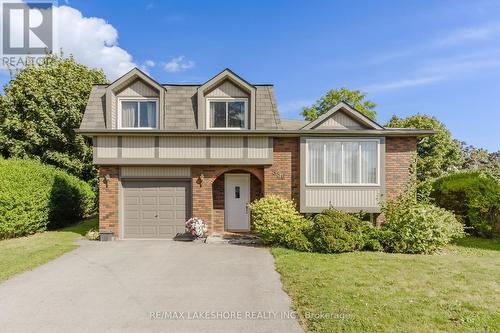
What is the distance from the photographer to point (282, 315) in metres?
5.81

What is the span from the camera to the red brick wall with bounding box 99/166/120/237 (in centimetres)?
1334

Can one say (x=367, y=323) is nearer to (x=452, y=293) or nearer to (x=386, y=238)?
(x=452, y=293)

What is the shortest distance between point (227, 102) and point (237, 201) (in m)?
4.71

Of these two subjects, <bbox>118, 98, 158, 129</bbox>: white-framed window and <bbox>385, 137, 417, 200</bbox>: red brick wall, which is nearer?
<bbox>385, 137, 417, 200</bbox>: red brick wall

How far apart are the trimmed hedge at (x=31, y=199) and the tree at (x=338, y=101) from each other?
83.2 ft

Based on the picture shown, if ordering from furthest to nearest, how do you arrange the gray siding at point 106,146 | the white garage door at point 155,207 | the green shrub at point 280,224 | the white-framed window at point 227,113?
the white-framed window at point 227,113
the white garage door at point 155,207
the gray siding at point 106,146
the green shrub at point 280,224

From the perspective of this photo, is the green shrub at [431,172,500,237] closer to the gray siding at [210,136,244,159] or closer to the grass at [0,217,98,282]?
the gray siding at [210,136,244,159]

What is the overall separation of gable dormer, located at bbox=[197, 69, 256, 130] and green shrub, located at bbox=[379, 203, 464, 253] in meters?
7.25

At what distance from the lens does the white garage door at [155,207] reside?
13688 mm

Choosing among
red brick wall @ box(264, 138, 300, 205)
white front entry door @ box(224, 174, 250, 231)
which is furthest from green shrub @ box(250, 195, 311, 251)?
white front entry door @ box(224, 174, 250, 231)

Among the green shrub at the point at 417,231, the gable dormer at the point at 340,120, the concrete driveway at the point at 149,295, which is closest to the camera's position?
the concrete driveway at the point at 149,295

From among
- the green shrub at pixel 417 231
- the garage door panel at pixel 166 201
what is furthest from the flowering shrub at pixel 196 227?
the green shrub at pixel 417 231

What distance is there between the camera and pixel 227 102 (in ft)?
46.1

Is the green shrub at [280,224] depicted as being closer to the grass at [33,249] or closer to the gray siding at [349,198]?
the gray siding at [349,198]
